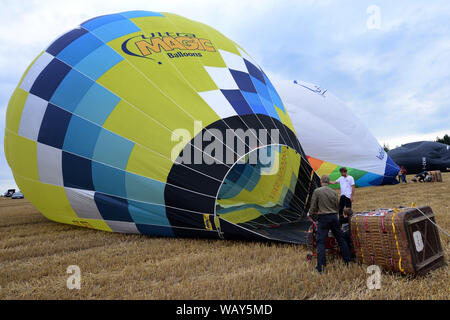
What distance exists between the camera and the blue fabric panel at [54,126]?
5332 mm

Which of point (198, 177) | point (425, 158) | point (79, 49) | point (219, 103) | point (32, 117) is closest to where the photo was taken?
point (198, 177)

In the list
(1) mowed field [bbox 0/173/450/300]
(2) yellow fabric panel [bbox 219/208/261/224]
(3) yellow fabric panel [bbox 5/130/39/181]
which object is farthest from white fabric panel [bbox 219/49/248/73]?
(3) yellow fabric panel [bbox 5/130/39/181]

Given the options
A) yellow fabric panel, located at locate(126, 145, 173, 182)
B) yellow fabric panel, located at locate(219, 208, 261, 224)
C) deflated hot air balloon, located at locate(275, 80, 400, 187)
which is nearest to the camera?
yellow fabric panel, located at locate(126, 145, 173, 182)

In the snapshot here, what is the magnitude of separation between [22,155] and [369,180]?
45.5ft

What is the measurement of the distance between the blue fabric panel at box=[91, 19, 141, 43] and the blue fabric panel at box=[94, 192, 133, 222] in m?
2.74

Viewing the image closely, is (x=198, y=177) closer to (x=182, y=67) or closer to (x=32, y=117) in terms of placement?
(x=182, y=67)

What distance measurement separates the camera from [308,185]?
20.5 ft

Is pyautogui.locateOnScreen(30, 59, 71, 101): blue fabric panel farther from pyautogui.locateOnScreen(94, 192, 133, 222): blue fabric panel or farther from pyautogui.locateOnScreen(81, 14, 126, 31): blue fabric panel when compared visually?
pyautogui.locateOnScreen(94, 192, 133, 222): blue fabric panel

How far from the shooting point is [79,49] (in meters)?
5.65

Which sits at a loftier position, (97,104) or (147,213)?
(97,104)

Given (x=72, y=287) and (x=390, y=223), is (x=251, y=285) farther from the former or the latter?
(x=72, y=287)

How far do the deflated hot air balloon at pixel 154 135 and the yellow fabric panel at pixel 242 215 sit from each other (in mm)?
22

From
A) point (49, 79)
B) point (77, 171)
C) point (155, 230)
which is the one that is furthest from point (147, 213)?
point (49, 79)

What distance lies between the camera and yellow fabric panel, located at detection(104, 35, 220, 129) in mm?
4902
